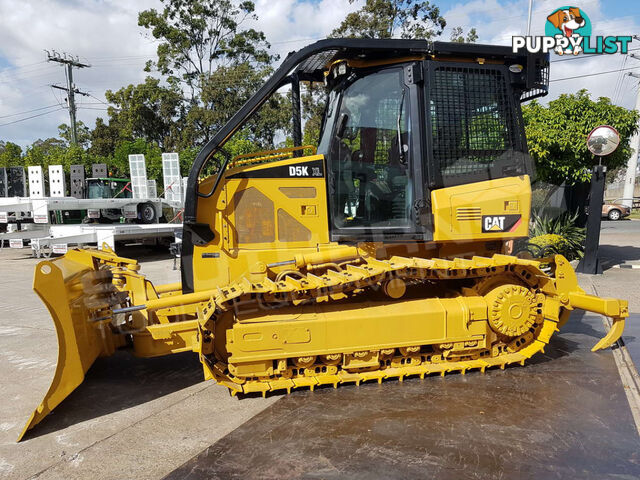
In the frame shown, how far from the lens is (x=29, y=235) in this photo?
14000 mm

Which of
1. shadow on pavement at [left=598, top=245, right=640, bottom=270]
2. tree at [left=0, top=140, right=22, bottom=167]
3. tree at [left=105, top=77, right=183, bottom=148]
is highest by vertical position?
tree at [left=105, top=77, right=183, bottom=148]

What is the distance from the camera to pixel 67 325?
3.49m

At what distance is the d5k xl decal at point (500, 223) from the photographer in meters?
4.11

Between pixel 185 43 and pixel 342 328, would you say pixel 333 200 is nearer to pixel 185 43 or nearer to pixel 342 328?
pixel 342 328

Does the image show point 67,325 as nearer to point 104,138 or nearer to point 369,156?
point 369,156

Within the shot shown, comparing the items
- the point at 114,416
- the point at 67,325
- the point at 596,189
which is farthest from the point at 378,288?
the point at 596,189

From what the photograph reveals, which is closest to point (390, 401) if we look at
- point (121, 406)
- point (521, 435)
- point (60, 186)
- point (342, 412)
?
point (342, 412)

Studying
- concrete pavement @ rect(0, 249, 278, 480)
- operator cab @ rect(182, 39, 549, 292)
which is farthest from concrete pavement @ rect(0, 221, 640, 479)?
operator cab @ rect(182, 39, 549, 292)

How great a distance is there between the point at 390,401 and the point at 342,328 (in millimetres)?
690

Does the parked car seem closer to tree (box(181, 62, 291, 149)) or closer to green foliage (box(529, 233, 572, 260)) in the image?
green foliage (box(529, 233, 572, 260))

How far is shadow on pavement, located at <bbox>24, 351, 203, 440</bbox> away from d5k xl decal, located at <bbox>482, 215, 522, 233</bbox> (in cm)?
296

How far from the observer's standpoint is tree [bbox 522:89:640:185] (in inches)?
400

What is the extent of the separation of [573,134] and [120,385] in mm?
10061

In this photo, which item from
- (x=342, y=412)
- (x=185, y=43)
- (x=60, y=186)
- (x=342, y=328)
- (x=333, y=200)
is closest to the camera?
(x=342, y=412)
